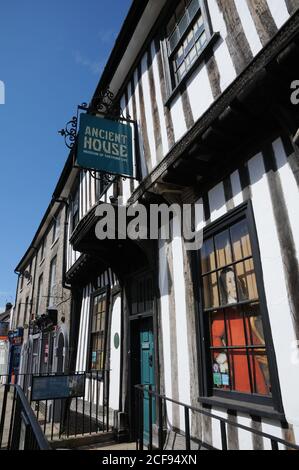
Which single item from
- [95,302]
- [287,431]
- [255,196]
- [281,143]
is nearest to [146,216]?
[255,196]

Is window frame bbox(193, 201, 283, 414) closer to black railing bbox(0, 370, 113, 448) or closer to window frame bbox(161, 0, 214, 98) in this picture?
window frame bbox(161, 0, 214, 98)

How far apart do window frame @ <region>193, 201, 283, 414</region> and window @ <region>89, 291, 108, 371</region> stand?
3.84 meters

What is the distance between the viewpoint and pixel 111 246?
6.50 metres

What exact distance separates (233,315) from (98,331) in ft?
16.7

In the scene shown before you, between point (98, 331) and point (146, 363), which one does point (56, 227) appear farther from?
point (146, 363)

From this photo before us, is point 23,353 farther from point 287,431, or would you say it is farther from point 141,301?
point 287,431

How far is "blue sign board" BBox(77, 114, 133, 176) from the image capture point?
543 cm

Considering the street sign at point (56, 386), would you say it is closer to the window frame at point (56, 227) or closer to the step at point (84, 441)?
the step at point (84, 441)

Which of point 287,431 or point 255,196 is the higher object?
point 255,196

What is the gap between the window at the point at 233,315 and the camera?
3.20m

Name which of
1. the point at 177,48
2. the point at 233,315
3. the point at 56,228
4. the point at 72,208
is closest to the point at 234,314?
the point at 233,315

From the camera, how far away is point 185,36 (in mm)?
5043

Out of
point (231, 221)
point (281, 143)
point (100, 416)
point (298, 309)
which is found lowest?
point (100, 416)

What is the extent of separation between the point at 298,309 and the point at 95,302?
6.45m
